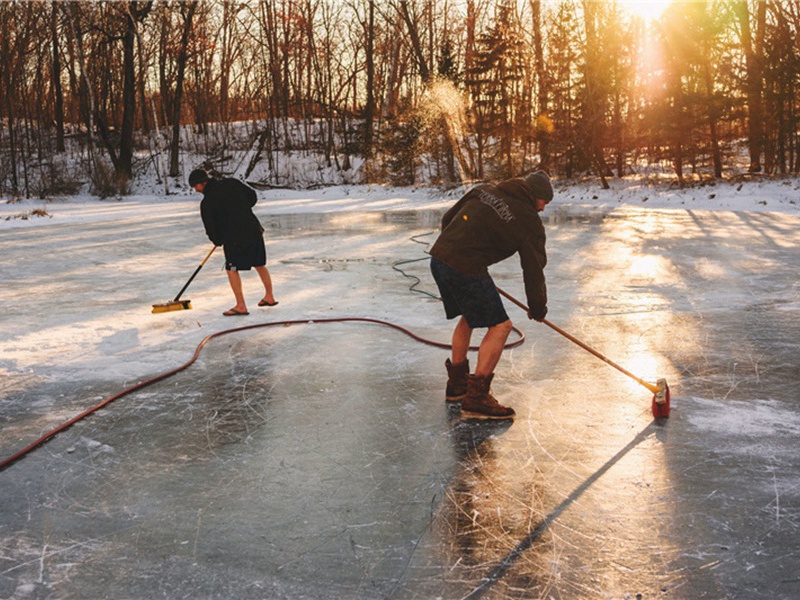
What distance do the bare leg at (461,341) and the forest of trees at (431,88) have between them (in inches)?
705

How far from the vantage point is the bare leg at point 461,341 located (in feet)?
14.3

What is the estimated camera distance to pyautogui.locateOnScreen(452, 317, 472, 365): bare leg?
4363mm

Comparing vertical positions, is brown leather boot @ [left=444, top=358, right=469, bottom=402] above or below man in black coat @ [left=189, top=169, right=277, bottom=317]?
below

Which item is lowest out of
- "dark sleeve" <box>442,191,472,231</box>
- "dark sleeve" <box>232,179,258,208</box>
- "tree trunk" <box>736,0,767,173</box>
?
"dark sleeve" <box>442,191,472,231</box>

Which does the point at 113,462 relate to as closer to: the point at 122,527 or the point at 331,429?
the point at 122,527

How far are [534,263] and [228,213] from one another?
158 inches

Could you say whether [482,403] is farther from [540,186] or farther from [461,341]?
[540,186]

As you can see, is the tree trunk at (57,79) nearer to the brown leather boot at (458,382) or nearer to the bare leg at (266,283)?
the bare leg at (266,283)

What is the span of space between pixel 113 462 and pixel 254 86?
129ft

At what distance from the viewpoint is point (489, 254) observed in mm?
4035

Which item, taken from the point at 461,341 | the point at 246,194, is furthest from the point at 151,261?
the point at 461,341

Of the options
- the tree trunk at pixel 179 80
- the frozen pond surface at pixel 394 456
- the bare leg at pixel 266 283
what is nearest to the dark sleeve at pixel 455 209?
the frozen pond surface at pixel 394 456

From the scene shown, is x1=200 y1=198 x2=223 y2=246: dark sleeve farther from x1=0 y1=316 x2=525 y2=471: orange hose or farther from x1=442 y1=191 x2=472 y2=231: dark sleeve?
x1=442 y1=191 x2=472 y2=231: dark sleeve

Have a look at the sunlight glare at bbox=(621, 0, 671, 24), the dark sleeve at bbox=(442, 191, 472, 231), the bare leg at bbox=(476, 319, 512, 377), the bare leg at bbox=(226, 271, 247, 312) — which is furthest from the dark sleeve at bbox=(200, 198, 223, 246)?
the sunlight glare at bbox=(621, 0, 671, 24)
